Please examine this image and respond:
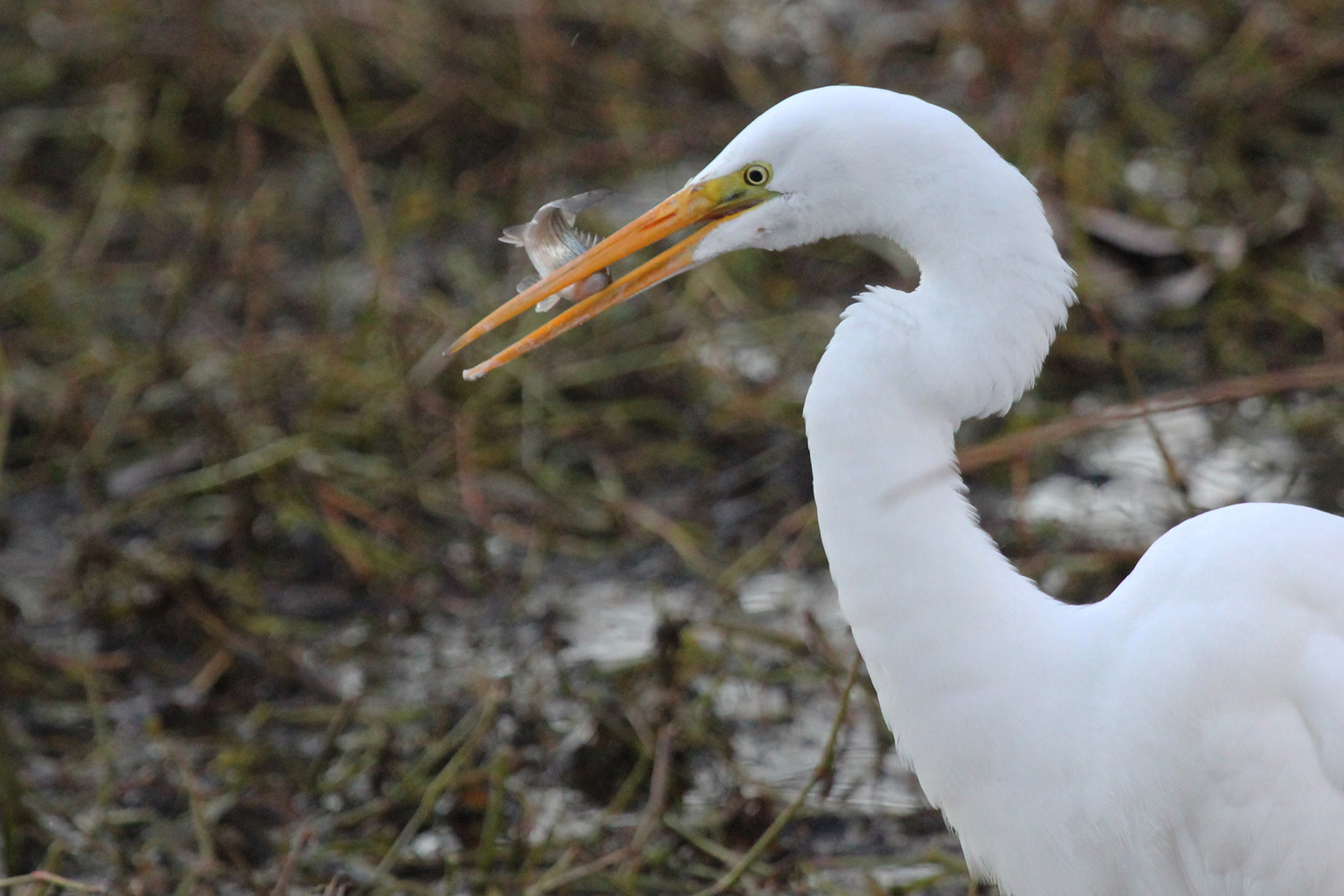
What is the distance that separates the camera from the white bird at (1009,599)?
68.0 inches

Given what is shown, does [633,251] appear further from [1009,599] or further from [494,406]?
[494,406]

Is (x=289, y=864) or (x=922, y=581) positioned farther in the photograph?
(x=289, y=864)

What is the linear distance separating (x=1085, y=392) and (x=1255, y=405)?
0.37 m

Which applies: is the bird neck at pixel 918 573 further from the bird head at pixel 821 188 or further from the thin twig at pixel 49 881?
the thin twig at pixel 49 881

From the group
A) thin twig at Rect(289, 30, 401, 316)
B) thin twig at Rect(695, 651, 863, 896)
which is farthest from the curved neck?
thin twig at Rect(289, 30, 401, 316)

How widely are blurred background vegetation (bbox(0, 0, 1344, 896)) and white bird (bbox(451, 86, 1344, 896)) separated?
190mm

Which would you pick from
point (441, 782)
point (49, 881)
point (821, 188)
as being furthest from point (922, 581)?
point (49, 881)

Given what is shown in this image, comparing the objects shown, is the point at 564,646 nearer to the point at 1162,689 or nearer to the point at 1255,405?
the point at 1162,689

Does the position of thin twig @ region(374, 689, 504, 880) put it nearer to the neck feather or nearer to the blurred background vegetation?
the blurred background vegetation

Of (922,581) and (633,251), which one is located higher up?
(633,251)

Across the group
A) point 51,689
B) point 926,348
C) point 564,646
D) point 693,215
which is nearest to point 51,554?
point 51,689

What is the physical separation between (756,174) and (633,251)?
174 millimetres

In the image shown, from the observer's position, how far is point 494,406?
3781mm

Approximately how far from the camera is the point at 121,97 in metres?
4.71
